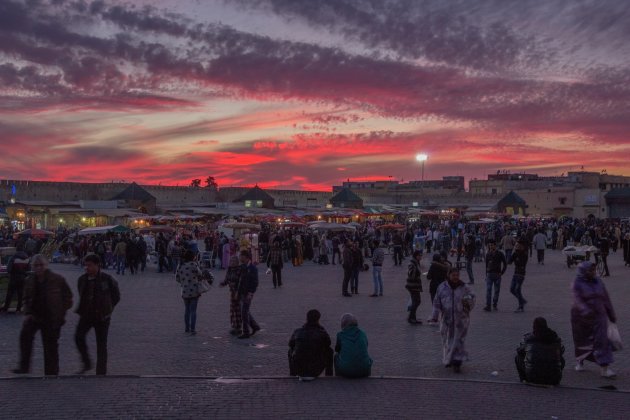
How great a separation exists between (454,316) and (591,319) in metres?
1.60

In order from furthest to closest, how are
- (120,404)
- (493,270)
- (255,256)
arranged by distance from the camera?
(255,256) < (493,270) < (120,404)

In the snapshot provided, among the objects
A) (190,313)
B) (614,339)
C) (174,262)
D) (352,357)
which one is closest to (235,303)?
(190,313)

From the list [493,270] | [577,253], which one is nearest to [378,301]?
[493,270]

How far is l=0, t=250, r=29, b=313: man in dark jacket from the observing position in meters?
12.7

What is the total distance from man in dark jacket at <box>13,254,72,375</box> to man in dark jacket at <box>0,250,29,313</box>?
5.85 metres

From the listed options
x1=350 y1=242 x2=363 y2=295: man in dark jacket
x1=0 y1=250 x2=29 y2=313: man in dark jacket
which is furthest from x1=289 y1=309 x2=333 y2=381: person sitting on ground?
x1=350 y1=242 x2=363 y2=295: man in dark jacket

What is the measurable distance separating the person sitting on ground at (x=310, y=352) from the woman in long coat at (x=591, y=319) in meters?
3.02

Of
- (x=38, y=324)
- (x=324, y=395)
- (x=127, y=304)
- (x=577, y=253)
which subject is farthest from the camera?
(x=577, y=253)

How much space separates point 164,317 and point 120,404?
244 inches

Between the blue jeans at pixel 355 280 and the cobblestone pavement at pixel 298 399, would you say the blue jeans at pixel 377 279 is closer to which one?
the blue jeans at pixel 355 280

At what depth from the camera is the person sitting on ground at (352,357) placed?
7.21 meters

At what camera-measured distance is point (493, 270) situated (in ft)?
43.3

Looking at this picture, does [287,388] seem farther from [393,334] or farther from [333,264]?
[333,264]

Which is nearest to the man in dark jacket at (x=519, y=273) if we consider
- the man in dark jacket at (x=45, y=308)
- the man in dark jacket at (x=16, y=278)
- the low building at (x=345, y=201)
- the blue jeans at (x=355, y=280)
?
the blue jeans at (x=355, y=280)
